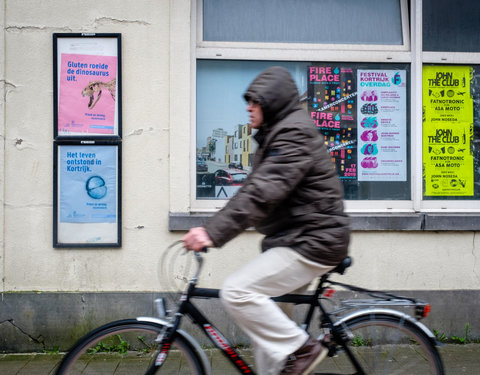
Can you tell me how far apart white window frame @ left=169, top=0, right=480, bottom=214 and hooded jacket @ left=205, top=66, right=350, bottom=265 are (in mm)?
2235

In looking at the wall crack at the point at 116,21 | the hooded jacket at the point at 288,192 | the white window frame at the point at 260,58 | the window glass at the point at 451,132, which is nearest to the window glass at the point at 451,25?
the white window frame at the point at 260,58

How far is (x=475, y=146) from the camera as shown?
18.2 feet

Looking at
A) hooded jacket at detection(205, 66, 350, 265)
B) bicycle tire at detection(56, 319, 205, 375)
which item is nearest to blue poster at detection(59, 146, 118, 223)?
bicycle tire at detection(56, 319, 205, 375)

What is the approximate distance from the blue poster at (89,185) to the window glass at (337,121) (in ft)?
2.78

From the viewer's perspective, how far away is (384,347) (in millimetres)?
3078

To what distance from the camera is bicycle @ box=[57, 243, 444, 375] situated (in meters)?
2.88

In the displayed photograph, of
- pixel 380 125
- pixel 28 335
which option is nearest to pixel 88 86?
pixel 28 335

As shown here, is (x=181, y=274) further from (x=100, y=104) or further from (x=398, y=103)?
(x=398, y=103)

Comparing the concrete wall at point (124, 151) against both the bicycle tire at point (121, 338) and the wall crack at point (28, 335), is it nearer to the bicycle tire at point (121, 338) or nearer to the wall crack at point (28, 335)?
the wall crack at point (28, 335)

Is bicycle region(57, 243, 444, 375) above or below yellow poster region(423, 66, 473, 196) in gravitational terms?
below

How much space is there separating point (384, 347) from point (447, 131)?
3072 millimetres

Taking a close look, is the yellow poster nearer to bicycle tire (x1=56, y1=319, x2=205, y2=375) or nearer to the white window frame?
the white window frame

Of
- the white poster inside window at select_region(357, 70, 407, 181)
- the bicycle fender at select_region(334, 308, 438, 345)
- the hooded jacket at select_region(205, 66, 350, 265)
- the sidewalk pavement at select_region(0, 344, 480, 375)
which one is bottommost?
the sidewalk pavement at select_region(0, 344, 480, 375)

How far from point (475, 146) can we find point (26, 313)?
14.7 ft
